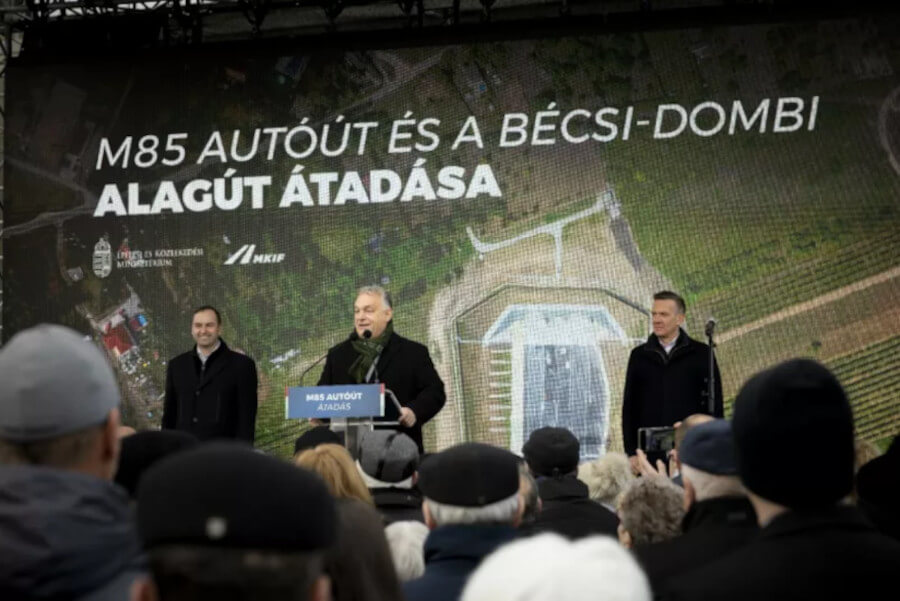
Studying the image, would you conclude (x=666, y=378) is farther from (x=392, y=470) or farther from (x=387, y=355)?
(x=392, y=470)

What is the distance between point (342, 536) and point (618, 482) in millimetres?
2581

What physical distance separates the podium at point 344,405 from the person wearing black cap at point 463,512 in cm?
338

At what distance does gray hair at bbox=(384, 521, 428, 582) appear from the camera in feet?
10.0

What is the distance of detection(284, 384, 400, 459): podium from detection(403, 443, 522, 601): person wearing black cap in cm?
338

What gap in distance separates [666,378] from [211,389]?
2.69 metres

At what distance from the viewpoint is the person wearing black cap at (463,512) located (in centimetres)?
256

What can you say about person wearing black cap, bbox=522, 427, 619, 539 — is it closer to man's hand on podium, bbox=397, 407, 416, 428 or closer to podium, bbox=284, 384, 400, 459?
podium, bbox=284, 384, 400, 459

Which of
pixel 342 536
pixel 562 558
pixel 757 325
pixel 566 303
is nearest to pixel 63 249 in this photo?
pixel 566 303

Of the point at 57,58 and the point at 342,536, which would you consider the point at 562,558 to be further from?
the point at 57,58

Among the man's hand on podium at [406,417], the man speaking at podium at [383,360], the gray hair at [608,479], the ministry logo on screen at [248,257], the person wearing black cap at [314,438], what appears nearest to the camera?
the gray hair at [608,479]

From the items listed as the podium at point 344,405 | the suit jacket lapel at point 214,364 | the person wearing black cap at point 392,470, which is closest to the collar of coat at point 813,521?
the person wearing black cap at point 392,470

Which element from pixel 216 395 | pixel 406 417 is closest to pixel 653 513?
pixel 406 417

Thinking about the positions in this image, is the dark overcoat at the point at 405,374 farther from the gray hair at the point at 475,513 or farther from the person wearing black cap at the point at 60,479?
the person wearing black cap at the point at 60,479

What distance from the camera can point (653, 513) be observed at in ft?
9.98
